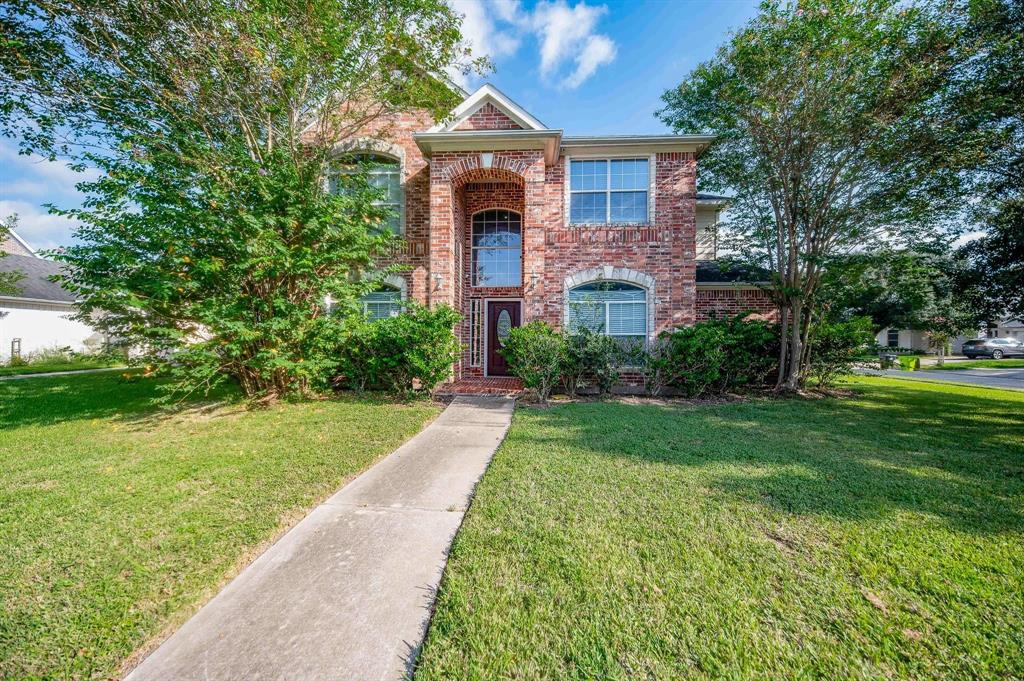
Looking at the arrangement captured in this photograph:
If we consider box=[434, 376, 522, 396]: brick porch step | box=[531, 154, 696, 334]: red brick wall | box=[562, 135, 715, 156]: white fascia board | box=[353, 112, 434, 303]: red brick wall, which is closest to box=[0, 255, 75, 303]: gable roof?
box=[353, 112, 434, 303]: red brick wall

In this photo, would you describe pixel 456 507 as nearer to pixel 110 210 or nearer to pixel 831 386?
pixel 110 210

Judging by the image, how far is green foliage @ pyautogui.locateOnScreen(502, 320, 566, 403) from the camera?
7816mm

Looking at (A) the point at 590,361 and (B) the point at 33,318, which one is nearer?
(A) the point at 590,361

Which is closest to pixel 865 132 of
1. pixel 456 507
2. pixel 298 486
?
pixel 456 507

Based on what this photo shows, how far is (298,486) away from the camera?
3.46 metres

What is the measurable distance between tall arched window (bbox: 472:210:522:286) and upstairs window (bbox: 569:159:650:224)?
2.03 meters

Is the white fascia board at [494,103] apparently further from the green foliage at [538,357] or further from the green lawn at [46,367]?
the green lawn at [46,367]

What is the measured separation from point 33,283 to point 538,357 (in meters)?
24.3

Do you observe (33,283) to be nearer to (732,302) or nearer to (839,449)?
(732,302)

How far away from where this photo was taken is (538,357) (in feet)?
25.7

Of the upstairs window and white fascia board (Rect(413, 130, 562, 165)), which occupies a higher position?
white fascia board (Rect(413, 130, 562, 165))

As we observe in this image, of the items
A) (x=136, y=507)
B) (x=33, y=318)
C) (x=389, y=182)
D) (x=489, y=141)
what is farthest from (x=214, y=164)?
(x=33, y=318)

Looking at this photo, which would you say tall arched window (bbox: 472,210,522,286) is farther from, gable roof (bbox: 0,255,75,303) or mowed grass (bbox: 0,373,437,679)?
gable roof (bbox: 0,255,75,303)

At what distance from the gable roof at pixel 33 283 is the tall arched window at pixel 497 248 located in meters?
16.9
